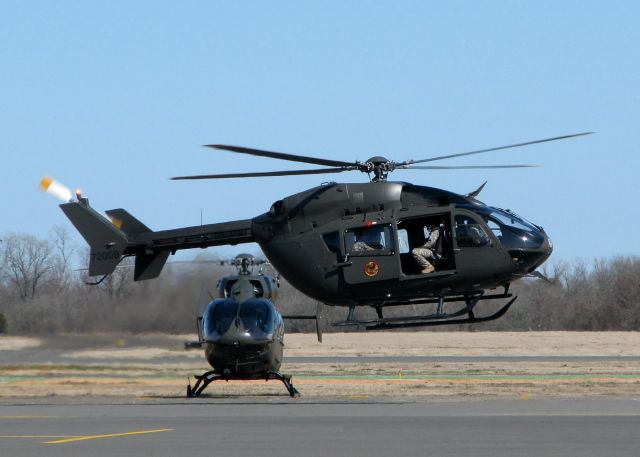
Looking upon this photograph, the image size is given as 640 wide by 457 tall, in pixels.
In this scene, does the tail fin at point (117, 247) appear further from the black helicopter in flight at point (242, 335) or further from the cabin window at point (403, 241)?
the cabin window at point (403, 241)

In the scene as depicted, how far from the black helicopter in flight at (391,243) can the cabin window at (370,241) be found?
2 centimetres

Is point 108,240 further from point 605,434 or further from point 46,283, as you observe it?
point 46,283

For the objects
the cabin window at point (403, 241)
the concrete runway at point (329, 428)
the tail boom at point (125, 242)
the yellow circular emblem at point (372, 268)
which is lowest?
the concrete runway at point (329, 428)

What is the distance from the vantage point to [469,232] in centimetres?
2433

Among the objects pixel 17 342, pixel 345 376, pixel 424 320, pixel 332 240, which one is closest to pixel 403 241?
pixel 332 240

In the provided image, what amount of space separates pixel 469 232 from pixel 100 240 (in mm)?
9240

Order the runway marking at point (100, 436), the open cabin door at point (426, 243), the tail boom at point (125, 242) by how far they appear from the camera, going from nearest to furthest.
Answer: the runway marking at point (100, 436) < the open cabin door at point (426, 243) < the tail boom at point (125, 242)

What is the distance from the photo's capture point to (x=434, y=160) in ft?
80.7

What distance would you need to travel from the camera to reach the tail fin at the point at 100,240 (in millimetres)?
28438

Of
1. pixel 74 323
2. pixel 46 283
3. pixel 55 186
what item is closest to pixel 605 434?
pixel 55 186

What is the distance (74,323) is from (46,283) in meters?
15.0

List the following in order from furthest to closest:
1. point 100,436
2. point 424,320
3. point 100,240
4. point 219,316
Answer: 1. point 219,316
2. point 100,240
3. point 424,320
4. point 100,436

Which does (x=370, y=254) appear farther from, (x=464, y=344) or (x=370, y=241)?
(x=464, y=344)

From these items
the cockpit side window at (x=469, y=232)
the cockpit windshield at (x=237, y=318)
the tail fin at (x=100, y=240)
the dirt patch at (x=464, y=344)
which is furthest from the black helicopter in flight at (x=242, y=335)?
the dirt patch at (x=464, y=344)
